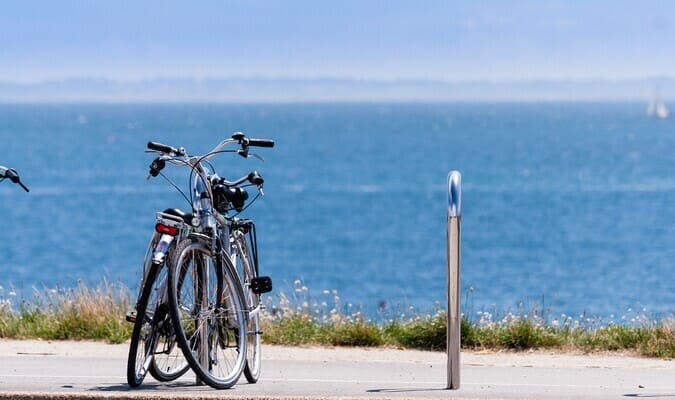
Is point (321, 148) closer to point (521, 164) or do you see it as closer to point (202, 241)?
point (521, 164)

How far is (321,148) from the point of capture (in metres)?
145

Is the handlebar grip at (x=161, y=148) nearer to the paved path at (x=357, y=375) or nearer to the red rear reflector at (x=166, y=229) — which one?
the red rear reflector at (x=166, y=229)

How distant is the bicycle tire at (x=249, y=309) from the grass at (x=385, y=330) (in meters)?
2.31

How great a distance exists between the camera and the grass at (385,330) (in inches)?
392

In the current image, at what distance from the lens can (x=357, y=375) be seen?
830 cm

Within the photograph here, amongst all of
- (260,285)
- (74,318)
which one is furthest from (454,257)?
(74,318)

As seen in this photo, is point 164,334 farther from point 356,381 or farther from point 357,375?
point 357,375

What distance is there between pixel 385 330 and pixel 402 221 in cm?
6602

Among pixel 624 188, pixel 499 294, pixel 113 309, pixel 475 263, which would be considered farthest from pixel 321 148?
pixel 113 309

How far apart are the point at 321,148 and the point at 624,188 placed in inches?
2128

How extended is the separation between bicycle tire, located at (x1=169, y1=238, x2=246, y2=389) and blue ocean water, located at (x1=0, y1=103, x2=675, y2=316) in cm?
597

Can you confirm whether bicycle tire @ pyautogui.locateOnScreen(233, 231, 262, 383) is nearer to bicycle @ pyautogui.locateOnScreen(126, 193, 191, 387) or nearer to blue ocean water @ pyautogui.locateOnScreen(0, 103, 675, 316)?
bicycle @ pyautogui.locateOnScreen(126, 193, 191, 387)

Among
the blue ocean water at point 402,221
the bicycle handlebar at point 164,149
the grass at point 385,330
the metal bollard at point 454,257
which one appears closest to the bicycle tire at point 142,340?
the bicycle handlebar at point 164,149

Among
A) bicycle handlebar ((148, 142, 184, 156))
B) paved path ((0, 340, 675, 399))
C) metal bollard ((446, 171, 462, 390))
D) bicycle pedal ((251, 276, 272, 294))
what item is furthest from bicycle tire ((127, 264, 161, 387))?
metal bollard ((446, 171, 462, 390))
